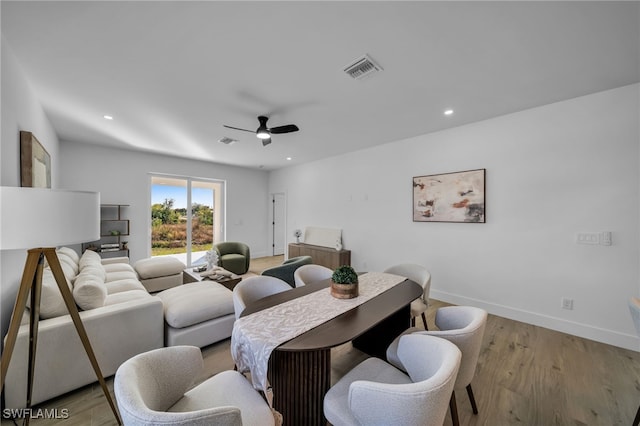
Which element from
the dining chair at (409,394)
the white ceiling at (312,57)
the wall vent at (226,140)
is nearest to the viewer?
the dining chair at (409,394)

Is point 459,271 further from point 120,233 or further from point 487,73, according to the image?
point 120,233

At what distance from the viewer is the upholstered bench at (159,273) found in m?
3.92

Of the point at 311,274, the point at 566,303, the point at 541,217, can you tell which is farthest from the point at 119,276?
the point at 566,303

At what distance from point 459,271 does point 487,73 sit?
8.52ft

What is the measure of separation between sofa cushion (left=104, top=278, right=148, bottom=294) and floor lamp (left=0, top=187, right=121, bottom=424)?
4.49ft

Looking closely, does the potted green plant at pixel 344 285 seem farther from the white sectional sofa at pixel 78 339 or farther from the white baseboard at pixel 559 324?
the white baseboard at pixel 559 324

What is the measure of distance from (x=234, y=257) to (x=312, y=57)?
4196mm

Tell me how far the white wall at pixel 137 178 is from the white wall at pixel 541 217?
4.28 meters

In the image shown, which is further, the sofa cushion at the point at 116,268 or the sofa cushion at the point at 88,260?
the sofa cushion at the point at 116,268

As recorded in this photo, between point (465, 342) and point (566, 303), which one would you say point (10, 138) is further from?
point (566, 303)

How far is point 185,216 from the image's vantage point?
19.0 feet

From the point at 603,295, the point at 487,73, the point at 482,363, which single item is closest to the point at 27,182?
the point at 487,73

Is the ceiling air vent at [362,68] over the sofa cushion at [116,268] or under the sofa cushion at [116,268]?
over

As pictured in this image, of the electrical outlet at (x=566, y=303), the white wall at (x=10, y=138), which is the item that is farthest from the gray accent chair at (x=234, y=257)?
the electrical outlet at (x=566, y=303)
